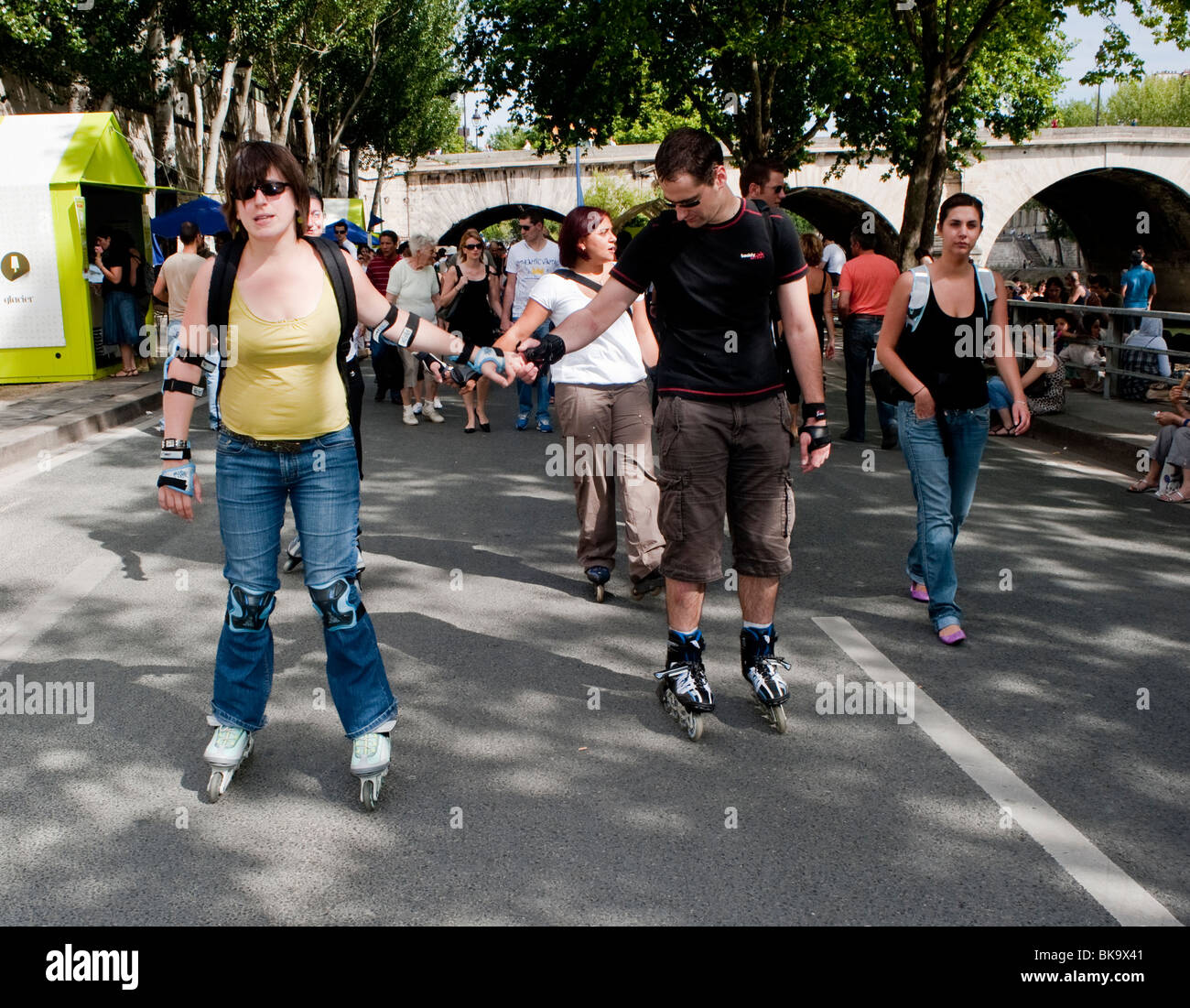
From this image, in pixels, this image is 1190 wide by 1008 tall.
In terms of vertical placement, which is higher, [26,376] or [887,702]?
[26,376]

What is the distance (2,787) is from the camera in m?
3.92

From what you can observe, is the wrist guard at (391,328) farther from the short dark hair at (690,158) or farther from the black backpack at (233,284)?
the short dark hair at (690,158)

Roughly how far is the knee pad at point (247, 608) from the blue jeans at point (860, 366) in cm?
794

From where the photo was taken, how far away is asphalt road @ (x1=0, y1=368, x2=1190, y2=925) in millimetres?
3248

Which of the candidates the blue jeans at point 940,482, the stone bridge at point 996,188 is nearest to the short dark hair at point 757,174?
the blue jeans at point 940,482

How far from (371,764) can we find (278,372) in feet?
3.83

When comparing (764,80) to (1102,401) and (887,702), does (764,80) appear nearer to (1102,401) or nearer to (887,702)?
(1102,401)

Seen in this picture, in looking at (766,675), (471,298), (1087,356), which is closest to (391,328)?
(766,675)

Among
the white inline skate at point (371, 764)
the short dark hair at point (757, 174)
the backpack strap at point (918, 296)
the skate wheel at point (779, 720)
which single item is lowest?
the skate wheel at point (779, 720)

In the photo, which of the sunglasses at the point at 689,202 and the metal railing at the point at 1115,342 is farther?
the metal railing at the point at 1115,342

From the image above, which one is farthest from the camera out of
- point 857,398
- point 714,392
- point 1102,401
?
point 1102,401

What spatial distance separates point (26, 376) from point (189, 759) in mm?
12187

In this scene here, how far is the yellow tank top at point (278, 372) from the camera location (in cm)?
365
